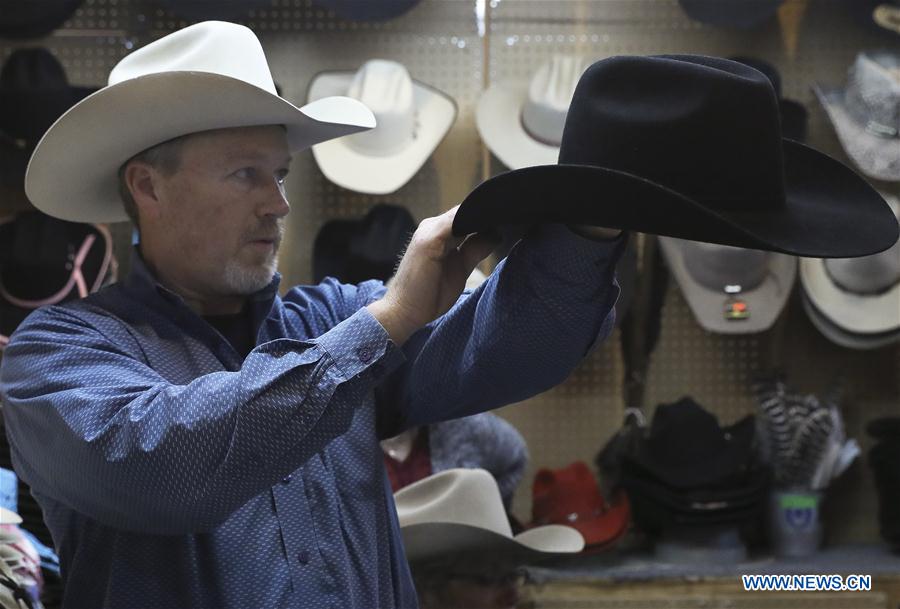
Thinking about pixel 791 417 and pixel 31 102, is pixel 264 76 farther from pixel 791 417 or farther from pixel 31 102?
pixel 791 417

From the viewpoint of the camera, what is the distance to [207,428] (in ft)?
4.05

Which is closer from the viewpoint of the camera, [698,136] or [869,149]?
[698,136]

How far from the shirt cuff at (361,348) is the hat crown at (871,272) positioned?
268 cm

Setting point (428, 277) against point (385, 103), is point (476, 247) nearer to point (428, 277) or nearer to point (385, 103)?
point (428, 277)

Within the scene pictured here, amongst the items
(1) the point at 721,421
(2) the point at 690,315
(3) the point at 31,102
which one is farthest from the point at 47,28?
(1) the point at 721,421

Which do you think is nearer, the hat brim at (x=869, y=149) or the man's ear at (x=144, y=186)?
the man's ear at (x=144, y=186)

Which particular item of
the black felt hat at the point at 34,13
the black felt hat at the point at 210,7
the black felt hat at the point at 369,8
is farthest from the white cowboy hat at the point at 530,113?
the black felt hat at the point at 34,13

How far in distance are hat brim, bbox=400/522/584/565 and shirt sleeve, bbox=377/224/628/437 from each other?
1089 millimetres

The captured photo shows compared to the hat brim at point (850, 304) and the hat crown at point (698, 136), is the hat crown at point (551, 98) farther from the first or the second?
the hat crown at point (698, 136)

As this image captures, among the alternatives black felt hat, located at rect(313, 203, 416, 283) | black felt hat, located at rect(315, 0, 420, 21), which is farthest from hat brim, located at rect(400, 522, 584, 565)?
black felt hat, located at rect(315, 0, 420, 21)

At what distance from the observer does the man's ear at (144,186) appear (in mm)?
1742

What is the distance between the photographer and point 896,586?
122 inches

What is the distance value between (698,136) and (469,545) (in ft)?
5.66

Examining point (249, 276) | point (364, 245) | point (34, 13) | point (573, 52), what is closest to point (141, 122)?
point (249, 276)
